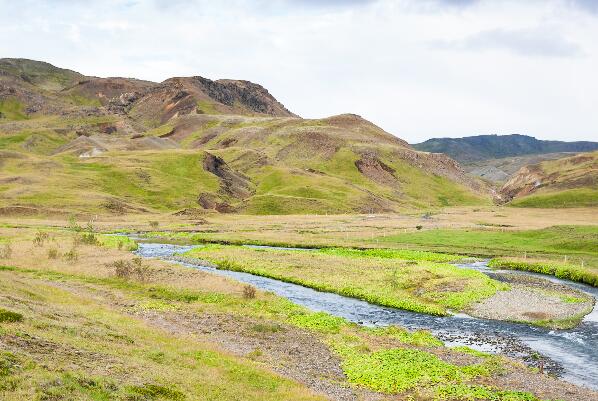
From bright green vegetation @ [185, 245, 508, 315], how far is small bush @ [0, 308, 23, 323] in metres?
34.9

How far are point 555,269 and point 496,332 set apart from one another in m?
32.7

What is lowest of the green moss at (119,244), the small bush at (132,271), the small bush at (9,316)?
the green moss at (119,244)

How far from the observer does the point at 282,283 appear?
6397cm

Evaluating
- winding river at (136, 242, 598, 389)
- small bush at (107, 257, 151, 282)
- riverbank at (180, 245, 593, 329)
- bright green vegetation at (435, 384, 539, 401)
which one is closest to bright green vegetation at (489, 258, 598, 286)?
winding river at (136, 242, 598, 389)

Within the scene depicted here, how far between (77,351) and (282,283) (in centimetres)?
4053

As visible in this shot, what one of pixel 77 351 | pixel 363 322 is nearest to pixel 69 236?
pixel 363 322

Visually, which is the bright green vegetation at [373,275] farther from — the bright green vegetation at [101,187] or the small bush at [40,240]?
the bright green vegetation at [101,187]

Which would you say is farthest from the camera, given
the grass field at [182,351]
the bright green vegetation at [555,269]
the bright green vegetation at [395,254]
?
the bright green vegetation at [395,254]

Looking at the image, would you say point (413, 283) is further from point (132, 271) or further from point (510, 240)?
point (510, 240)

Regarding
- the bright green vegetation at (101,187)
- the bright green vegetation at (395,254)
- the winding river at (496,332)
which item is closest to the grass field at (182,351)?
the winding river at (496,332)

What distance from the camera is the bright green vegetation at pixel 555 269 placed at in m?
66.0

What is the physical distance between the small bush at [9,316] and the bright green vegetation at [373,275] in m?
34.9

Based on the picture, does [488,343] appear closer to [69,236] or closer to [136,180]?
[69,236]

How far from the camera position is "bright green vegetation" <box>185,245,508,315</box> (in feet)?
178
